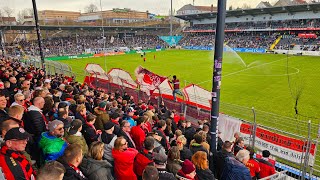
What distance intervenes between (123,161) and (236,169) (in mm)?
2047

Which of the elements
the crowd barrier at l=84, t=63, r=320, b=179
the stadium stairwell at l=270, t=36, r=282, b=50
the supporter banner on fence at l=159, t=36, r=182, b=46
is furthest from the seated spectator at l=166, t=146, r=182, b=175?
the supporter banner on fence at l=159, t=36, r=182, b=46

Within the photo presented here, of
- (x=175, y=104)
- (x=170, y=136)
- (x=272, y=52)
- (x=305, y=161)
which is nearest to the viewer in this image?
(x=170, y=136)

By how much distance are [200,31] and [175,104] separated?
7253cm

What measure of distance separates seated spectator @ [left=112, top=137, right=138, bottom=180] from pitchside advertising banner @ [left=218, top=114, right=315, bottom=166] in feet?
18.7

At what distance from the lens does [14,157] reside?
11.4 feet

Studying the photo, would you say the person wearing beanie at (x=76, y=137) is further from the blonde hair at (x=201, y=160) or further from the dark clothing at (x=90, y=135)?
the blonde hair at (x=201, y=160)

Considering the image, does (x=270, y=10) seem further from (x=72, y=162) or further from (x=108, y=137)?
(x=72, y=162)

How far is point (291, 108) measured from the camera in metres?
16.8

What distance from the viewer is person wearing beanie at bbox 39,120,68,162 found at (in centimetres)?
403

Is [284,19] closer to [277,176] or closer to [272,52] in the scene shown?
[272,52]

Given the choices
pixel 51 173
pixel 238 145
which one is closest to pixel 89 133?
pixel 51 173

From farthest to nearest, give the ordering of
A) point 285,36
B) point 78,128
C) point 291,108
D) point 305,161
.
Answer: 1. point 285,36
2. point 291,108
3. point 305,161
4. point 78,128

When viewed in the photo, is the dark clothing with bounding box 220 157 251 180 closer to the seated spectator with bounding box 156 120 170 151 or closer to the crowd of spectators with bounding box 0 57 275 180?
the crowd of spectators with bounding box 0 57 275 180

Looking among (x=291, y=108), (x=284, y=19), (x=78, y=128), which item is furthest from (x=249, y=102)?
(x=284, y=19)
